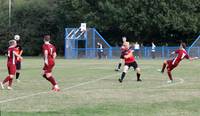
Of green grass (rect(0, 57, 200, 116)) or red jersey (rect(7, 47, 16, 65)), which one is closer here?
green grass (rect(0, 57, 200, 116))

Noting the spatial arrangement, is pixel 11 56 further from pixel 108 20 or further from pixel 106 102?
pixel 108 20

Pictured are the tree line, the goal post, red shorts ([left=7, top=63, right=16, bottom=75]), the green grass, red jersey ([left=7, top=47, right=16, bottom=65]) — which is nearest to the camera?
the green grass

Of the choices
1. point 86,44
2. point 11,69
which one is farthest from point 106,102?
point 86,44

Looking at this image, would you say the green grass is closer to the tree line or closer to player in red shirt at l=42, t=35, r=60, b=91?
player in red shirt at l=42, t=35, r=60, b=91

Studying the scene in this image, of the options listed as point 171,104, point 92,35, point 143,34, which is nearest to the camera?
point 171,104

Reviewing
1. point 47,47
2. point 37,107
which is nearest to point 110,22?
point 47,47

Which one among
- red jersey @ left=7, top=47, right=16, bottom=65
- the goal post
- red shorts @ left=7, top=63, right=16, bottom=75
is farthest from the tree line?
red shorts @ left=7, top=63, right=16, bottom=75

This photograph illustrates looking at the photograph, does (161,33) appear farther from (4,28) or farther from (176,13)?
(4,28)

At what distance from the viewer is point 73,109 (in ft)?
42.4

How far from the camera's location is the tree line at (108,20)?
6625cm

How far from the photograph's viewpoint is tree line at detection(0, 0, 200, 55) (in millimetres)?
66250

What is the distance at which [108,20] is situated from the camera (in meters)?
69.4

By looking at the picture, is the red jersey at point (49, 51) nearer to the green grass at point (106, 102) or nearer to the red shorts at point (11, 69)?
the green grass at point (106, 102)

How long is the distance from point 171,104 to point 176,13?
2102 inches
